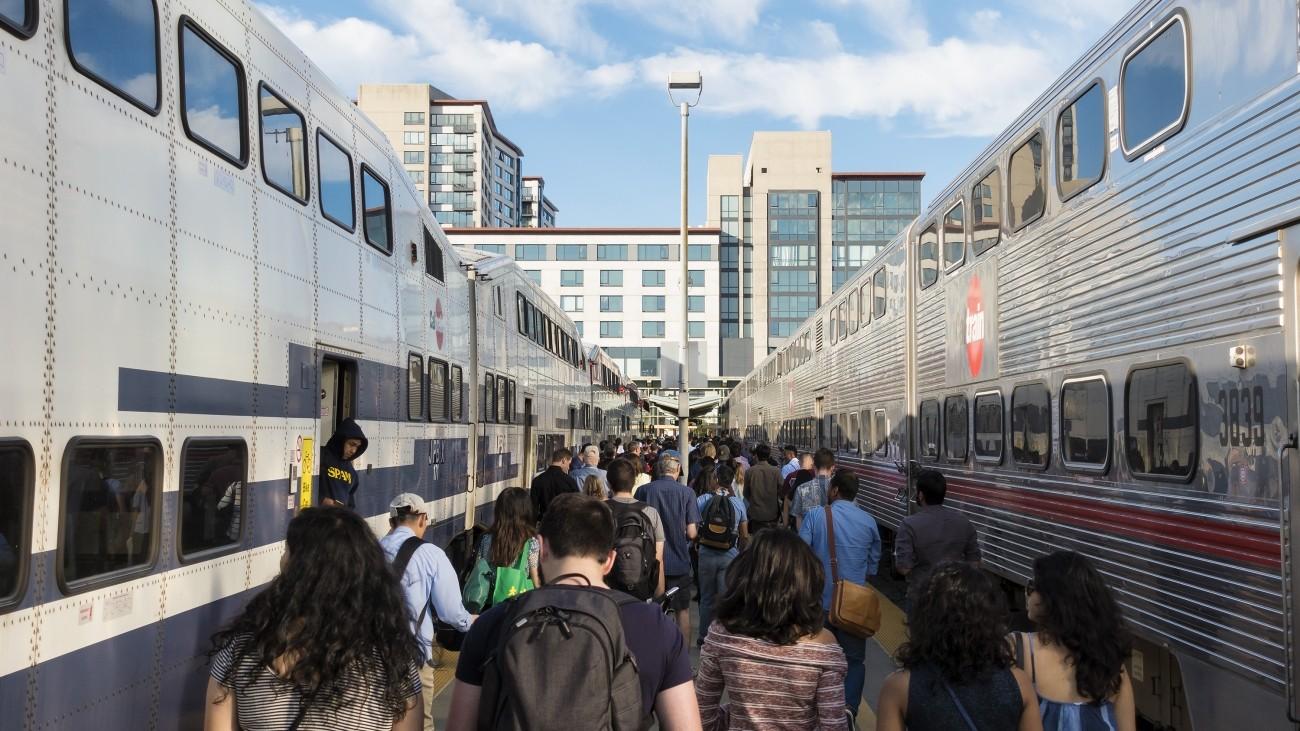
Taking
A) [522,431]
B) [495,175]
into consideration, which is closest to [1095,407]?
[522,431]

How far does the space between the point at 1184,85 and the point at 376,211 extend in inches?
217

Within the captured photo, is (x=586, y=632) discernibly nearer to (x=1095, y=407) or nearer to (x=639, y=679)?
(x=639, y=679)

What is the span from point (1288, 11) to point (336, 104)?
5.57 meters

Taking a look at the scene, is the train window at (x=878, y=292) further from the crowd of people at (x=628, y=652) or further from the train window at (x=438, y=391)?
the crowd of people at (x=628, y=652)

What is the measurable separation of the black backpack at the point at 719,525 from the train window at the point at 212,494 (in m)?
3.89

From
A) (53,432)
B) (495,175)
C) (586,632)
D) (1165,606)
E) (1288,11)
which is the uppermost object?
(495,175)

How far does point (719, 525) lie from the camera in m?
8.58

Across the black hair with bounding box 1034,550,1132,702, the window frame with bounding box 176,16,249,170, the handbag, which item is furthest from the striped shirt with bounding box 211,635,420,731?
the handbag

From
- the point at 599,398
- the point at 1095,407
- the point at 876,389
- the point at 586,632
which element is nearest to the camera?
the point at 586,632

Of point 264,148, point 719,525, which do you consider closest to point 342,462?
point 264,148

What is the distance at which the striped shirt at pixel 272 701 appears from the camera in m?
3.20

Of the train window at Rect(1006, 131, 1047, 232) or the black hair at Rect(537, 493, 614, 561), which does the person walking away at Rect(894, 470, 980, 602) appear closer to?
the train window at Rect(1006, 131, 1047, 232)

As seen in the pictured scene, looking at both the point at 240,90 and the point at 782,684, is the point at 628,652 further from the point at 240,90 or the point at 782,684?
the point at 240,90

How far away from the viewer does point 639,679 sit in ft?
9.99
